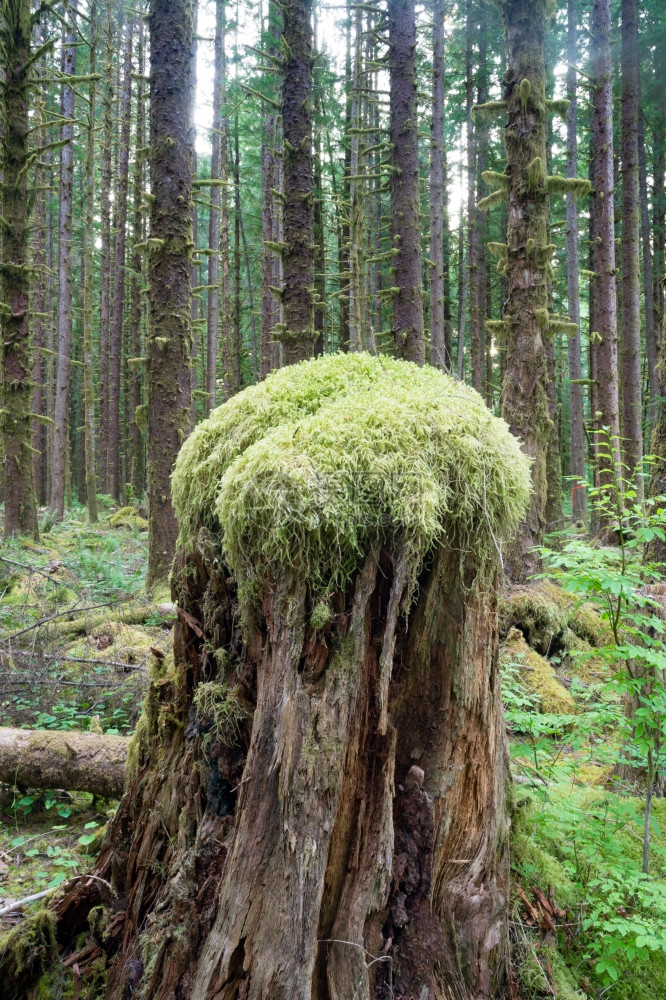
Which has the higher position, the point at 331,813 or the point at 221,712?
the point at 221,712

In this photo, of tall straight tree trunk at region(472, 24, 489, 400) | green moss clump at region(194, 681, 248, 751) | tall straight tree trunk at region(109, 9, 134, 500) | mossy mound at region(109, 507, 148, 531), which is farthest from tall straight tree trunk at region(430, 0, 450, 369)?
green moss clump at region(194, 681, 248, 751)

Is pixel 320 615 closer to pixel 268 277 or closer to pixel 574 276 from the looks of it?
pixel 574 276

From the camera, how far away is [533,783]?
123 inches

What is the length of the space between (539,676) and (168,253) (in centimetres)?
693

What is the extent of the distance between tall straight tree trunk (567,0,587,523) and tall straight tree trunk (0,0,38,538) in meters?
11.3

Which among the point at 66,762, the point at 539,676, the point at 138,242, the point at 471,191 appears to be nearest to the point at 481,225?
the point at 471,191

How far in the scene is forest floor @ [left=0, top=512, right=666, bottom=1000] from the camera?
250 cm

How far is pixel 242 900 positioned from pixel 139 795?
3.05 ft

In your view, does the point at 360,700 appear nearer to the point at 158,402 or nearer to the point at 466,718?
the point at 466,718

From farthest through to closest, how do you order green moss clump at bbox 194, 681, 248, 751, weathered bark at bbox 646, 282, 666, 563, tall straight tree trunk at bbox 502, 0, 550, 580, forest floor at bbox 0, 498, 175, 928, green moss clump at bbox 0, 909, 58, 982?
1. tall straight tree trunk at bbox 502, 0, 550, 580
2. weathered bark at bbox 646, 282, 666, 563
3. forest floor at bbox 0, 498, 175, 928
4. green moss clump at bbox 0, 909, 58, 982
5. green moss clump at bbox 194, 681, 248, 751

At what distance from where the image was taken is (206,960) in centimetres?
178

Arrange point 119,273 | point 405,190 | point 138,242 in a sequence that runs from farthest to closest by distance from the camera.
Result: point 119,273 → point 138,242 → point 405,190

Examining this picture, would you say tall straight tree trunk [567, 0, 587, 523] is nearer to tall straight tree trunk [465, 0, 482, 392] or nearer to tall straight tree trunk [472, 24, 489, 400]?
tall straight tree trunk [465, 0, 482, 392]

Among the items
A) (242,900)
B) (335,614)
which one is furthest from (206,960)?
(335,614)
